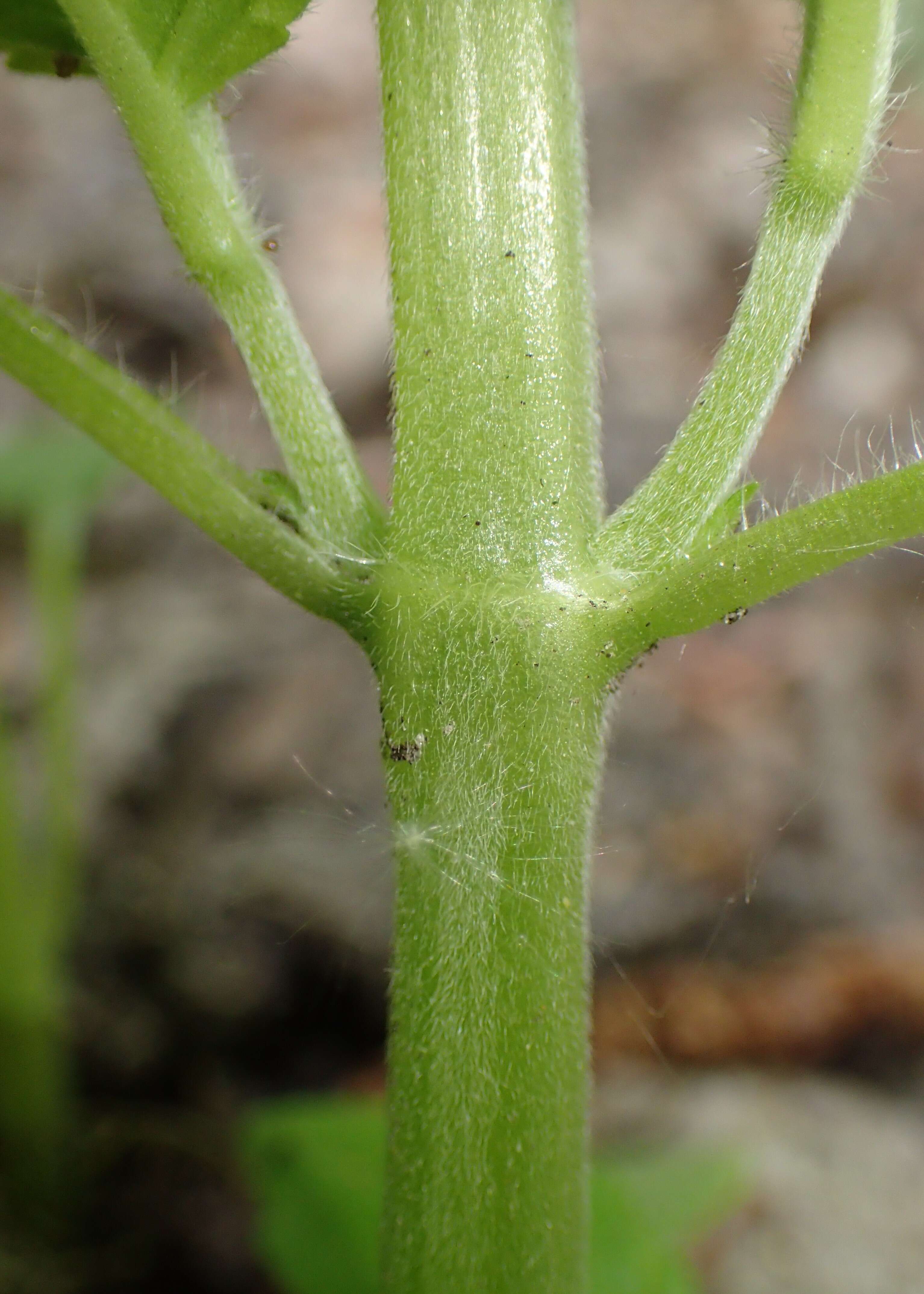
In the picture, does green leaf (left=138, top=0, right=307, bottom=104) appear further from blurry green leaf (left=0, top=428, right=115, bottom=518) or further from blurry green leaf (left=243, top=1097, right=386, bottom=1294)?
blurry green leaf (left=0, top=428, right=115, bottom=518)

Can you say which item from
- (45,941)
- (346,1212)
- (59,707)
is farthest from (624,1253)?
(59,707)

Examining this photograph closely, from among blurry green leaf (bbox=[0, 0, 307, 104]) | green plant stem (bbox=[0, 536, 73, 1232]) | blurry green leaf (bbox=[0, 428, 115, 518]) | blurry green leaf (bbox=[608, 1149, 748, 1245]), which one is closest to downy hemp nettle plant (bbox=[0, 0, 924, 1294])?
blurry green leaf (bbox=[0, 0, 307, 104])

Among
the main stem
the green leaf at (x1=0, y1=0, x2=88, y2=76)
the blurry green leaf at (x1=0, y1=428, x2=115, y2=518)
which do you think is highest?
the blurry green leaf at (x1=0, y1=428, x2=115, y2=518)

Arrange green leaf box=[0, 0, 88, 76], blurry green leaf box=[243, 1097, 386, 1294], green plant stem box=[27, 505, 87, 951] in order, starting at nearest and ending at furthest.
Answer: green leaf box=[0, 0, 88, 76] < blurry green leaf box=[243, 1097, 386, 1294] < green plant stem box=[27, 505, 87, 951]

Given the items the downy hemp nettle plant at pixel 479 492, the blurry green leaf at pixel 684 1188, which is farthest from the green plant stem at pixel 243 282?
the blurry green leaf at pixel 684 1188

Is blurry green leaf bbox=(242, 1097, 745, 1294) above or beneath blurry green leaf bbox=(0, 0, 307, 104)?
beneath

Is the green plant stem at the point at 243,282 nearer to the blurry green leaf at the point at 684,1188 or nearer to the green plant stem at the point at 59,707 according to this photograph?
the blurry green leaf at the point at 684,1188
